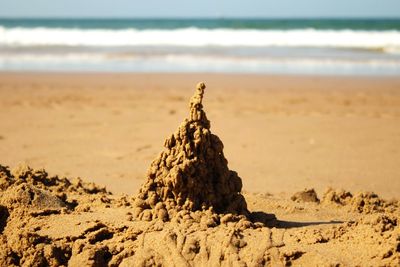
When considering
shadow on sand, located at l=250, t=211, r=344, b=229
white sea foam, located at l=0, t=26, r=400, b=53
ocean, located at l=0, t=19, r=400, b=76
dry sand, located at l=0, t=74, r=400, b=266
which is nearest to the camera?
dry sand, located at l=0, t=74, r=400, b=266

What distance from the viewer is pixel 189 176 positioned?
3.98 metres

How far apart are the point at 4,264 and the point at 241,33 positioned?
120 ft

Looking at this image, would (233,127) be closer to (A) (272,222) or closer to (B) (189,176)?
(A) (272,222)

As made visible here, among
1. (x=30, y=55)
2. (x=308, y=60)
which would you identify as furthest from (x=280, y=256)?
(x=30, y=55)

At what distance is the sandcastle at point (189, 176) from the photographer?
399 cm

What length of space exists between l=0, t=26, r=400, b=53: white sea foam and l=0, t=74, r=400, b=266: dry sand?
56.0 feet

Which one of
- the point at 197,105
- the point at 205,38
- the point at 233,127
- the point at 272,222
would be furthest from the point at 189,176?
the point at 205,38

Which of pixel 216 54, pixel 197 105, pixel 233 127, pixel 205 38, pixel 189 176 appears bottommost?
pixel 189 176

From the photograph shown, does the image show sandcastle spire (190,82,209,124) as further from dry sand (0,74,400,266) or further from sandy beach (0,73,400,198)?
sandy beach (0,73,400,198)

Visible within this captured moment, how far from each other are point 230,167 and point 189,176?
3.51 metres

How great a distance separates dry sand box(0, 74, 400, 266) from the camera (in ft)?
11.9

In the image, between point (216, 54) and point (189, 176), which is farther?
point (216, 54)

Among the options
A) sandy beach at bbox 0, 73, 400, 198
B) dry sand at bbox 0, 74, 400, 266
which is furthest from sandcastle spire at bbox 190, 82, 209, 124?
sandy beach at bbox 0, 73, 400, 198

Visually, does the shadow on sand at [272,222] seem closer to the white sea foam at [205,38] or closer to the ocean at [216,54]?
the ocean at [216,54]
